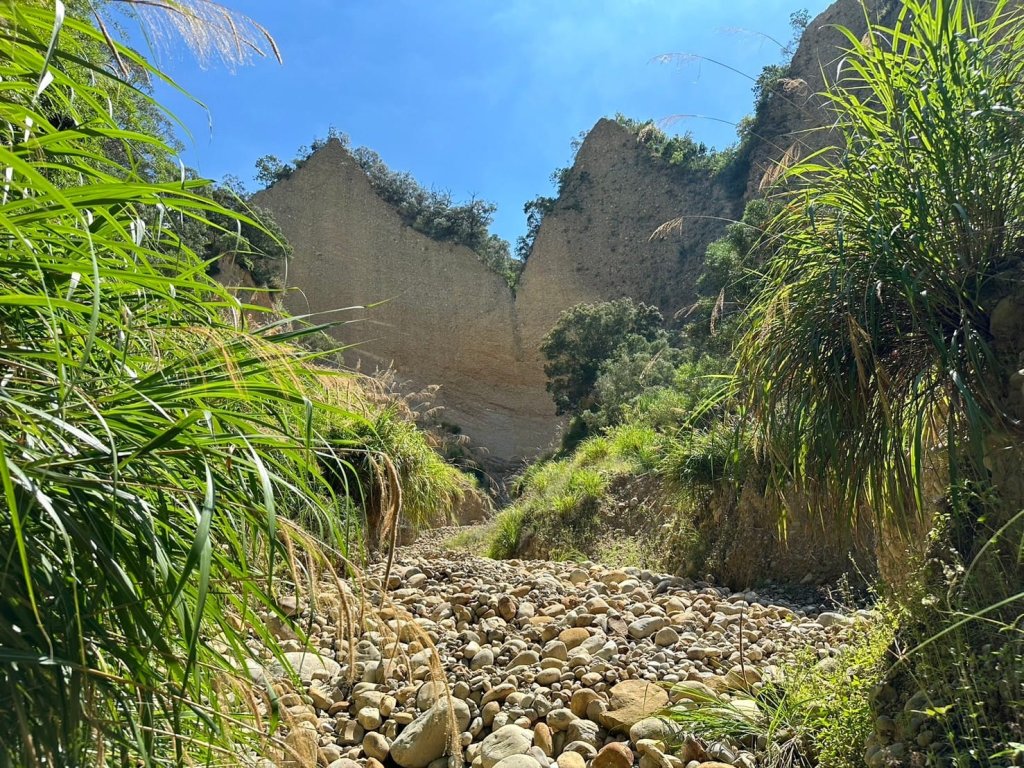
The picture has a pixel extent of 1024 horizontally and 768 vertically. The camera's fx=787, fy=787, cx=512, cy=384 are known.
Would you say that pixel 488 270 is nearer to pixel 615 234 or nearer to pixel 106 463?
pixel 615 234

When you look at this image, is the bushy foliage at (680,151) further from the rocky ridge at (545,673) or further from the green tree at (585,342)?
the rocky ridge at (545,673)

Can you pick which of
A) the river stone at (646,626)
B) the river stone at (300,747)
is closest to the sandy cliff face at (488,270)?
the river stone at (646,626)

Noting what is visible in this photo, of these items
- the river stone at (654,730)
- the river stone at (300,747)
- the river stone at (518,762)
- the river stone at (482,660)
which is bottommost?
the river stone at (518,762)

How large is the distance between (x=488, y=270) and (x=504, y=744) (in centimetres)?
2413

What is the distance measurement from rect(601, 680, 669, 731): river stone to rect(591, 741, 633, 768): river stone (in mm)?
179

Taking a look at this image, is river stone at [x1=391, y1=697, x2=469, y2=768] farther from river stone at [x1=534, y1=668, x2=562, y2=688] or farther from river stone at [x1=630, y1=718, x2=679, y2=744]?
river stone at [x1=630, y1=718, x2=679, y2=744]

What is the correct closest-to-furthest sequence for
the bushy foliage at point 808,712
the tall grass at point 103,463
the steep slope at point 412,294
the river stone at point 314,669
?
the tall grass at point 103,463 → the bushy foliage at point 808,712 → the river stone at point 314,669 → the steep slope at point 412,294

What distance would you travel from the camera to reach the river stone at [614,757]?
96.6 inches

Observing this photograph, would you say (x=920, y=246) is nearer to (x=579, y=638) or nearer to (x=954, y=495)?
(x=954, y=495)

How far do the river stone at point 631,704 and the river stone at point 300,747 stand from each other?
118 centimetres

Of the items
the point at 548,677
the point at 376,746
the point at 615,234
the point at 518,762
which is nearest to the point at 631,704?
the point at 548,677

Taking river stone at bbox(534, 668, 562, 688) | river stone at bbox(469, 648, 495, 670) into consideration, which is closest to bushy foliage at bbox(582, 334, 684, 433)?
river stone at bbox(469, 648, 495, 670)

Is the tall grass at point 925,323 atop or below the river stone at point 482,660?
atop

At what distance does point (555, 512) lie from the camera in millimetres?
7656
